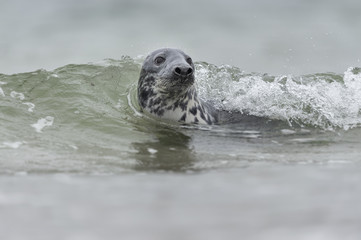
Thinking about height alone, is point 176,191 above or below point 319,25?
below

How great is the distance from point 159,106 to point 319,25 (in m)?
5.41

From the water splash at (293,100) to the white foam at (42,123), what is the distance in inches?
77.4

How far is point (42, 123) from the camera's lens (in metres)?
→ 5.71

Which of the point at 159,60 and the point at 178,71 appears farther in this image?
the point at 159,60

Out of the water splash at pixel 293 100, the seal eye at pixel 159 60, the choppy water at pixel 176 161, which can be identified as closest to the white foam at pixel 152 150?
the choppy water at pixel 176 161

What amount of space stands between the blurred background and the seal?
2.89 m

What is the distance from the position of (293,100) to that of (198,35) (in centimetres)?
350

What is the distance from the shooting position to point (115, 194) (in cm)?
336

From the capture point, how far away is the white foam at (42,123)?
5493mm

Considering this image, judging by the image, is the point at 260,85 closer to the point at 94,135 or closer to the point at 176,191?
the point at 94,135

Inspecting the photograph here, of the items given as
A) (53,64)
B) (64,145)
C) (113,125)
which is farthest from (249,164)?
(53,64)

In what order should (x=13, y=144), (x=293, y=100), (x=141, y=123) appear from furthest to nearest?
(x=293, y=100)
(x=141, y=123)
(x=13, y=144)

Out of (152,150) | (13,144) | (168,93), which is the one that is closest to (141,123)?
(168,93)

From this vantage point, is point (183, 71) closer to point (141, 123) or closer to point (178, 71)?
point (178, 71)
